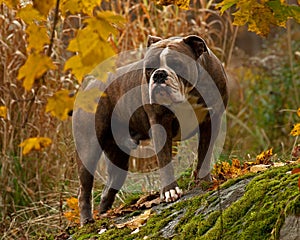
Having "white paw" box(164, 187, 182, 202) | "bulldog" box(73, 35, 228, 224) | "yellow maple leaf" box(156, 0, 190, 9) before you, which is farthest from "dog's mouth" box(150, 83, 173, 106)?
"yellow maple leaf" box(156, 0, 190, 9)

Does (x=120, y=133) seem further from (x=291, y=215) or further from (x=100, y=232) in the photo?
(x=291, y=215)

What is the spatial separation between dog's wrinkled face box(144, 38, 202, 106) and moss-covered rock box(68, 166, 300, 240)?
63 centimetres

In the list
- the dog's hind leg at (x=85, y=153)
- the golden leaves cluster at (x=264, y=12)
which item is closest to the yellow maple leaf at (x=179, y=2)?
the golden leaves cluster at (x=264, y=12)

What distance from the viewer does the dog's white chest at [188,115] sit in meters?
4.24

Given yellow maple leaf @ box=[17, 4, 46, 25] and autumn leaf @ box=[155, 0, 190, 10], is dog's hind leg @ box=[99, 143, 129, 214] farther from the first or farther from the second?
yellow maple leaf @ box=[17, 4, 46, 25]

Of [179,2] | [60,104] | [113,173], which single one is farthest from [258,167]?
[60,104]

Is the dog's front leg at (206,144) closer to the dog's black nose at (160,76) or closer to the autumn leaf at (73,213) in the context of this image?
the dog's black nose at (160,76)

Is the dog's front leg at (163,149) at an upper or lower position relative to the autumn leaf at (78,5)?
lower

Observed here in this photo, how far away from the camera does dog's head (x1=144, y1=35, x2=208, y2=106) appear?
4070 mm

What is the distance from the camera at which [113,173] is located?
5.23 meters

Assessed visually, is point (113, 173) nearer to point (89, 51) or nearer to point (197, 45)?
point (197, 45)

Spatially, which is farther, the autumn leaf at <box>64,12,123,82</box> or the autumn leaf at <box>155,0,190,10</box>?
the autumn leaf at <box>155,0,190,10</box>

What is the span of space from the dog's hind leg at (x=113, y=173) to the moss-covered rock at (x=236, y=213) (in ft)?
3.60

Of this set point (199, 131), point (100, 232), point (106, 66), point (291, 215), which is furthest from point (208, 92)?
point (106, 66)
